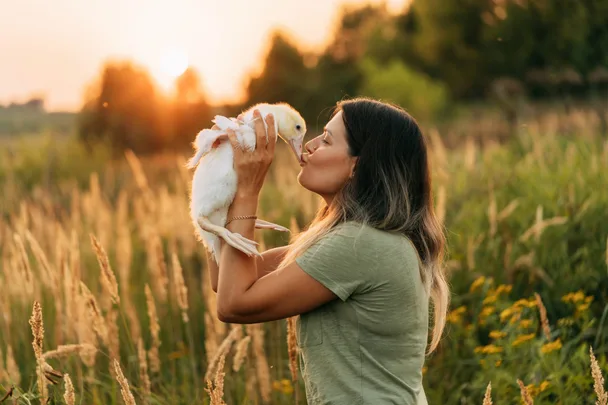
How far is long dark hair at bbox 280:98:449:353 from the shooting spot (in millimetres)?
2611

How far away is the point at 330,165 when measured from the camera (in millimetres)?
2689

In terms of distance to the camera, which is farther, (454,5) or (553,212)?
(454,5)

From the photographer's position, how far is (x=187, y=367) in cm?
445

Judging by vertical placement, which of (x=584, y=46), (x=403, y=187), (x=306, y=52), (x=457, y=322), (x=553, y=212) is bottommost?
(x=457, y=322)

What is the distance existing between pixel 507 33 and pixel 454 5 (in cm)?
728

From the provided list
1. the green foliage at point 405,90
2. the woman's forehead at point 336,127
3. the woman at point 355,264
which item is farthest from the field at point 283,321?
the green foliage at point 405,90

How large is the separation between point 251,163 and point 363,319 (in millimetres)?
685

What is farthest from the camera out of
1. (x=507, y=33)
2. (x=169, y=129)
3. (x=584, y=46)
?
(x=507, y=33)

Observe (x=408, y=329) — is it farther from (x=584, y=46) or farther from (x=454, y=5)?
(x=454, y=5)

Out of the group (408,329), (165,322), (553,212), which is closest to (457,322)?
(553,212)

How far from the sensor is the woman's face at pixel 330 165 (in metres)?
2.68

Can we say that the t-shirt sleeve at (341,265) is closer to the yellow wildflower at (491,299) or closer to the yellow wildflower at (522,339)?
the yellow wildflower at (522,339)

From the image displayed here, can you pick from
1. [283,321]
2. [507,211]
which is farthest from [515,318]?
[283,321]

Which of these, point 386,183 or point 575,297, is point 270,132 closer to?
point 386,183
